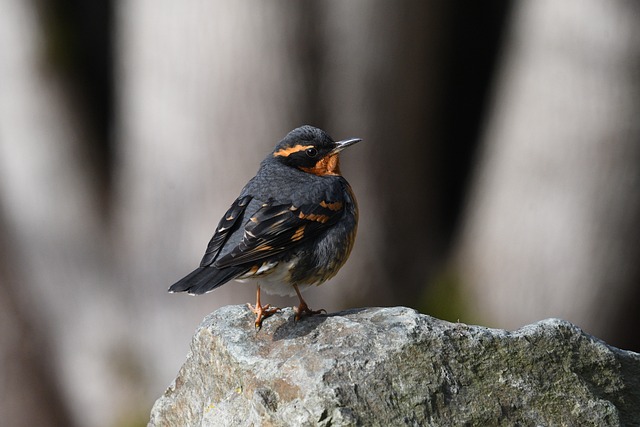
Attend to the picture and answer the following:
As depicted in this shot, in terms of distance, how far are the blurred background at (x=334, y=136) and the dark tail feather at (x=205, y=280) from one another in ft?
13.6

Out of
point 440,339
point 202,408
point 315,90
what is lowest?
point 202,408

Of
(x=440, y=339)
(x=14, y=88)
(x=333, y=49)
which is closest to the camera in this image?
(x=440, y=339)

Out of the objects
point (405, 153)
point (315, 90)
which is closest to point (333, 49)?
point (315, 90)

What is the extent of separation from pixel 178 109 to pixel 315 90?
1.38 m

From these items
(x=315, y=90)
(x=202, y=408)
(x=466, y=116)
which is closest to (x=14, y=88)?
(x=315, y=90)

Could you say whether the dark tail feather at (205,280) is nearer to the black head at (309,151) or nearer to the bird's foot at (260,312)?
the bird's foot at (260,312)

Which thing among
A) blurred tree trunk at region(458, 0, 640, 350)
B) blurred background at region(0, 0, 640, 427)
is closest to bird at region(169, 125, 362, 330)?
blurred background at region(0, 0, 640, 427)

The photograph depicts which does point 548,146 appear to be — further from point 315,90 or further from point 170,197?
point 170,197

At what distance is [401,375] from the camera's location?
393 cm

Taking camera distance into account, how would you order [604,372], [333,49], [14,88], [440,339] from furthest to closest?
[14,88], [333,49], [604,372], [440,339]

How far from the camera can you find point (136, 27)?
30.4 feet

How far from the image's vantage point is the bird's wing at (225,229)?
4.84m

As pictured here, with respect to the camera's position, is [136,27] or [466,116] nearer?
[136,27]

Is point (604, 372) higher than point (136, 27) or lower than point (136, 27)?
lower
